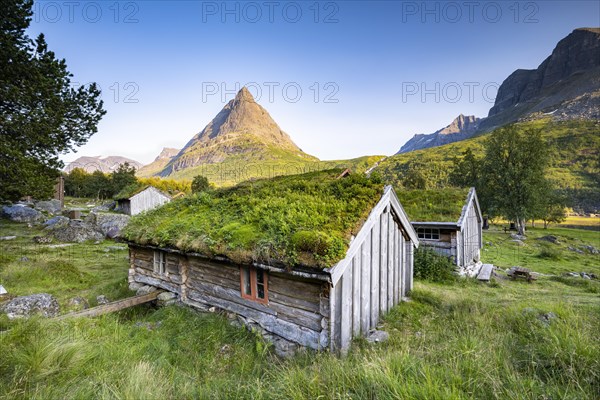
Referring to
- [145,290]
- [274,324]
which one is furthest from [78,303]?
[274,324]

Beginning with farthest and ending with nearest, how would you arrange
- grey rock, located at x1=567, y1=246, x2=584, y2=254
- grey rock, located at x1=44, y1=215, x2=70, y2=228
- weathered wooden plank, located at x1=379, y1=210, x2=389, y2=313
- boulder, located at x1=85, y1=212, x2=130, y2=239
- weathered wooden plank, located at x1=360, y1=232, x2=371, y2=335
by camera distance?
1. boulder, located at x1=85, y1=212, x2=130, y2=239
2. grey rock, located at x1=567, y1=246, x2=584, y2=254
3. grey rock, located at x1=44, y1=215, x2=70, y2=228
4. weathered wooden plank, located at x1=379, y1=210, x2=389, y2=313
5. weathered wooden plank, located at x1=360, y1=232, x2=371, y2=335

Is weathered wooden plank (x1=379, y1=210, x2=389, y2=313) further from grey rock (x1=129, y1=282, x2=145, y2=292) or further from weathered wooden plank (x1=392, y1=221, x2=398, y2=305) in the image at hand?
grey rock (x1=129, y1=282, x2=145, y2=292)

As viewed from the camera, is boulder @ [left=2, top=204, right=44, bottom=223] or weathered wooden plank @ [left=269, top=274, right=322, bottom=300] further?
boulder @ [left=2, top=204, right=44, bottom=223]

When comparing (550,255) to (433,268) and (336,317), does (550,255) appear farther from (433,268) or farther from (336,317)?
(336,317)

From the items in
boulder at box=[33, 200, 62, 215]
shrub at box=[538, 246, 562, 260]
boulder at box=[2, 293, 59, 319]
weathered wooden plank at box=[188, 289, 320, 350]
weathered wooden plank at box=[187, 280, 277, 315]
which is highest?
boulder at box=[33, 200, 62, 215]

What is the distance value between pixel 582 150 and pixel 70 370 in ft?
455

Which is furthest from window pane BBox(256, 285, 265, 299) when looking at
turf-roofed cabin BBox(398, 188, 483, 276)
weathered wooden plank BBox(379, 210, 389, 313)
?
turf-roofed cabin BBox(398, 188, 483, 276)

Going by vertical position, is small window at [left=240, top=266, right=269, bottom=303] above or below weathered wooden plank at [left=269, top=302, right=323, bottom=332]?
above

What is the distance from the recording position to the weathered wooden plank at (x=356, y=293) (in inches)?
263

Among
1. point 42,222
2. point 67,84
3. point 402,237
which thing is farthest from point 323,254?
point 42,222

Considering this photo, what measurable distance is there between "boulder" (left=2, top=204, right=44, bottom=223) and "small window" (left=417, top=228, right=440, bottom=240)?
37.5 m

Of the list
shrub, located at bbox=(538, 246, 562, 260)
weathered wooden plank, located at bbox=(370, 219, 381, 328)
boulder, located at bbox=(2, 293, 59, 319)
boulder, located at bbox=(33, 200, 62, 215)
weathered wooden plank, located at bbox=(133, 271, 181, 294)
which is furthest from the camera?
boulder, located at bbox=(33, 200, 62, 215)

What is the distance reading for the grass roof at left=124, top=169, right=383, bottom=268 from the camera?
6117 mm

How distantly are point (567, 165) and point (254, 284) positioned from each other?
409 feet
